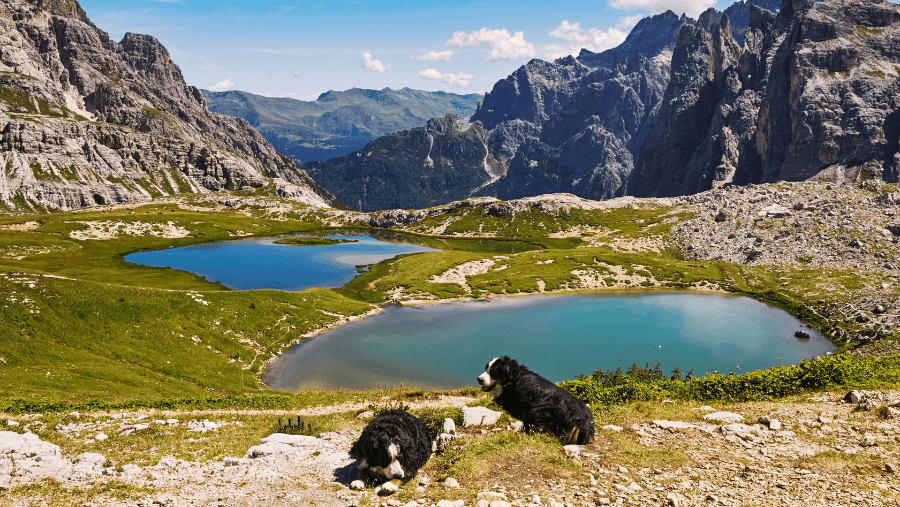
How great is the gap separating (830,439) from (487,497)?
11330mm

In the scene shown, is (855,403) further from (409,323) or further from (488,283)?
(488,283)

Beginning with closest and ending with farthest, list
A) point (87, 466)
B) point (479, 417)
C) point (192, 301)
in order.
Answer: point (87, 466)
point (479, 417)
point (192, 301)

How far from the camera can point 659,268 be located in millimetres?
99812

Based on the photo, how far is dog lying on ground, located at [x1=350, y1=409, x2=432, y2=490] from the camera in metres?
13.4

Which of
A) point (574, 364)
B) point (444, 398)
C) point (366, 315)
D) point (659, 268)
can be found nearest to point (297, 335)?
point (366, 315)

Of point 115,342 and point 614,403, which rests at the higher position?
point 614,403

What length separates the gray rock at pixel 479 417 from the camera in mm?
17438

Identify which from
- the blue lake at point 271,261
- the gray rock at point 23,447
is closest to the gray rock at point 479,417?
the gray rock at point 23,447

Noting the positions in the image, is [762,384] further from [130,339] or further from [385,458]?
[130,339]

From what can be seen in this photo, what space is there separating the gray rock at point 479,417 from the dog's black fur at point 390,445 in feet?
10.3

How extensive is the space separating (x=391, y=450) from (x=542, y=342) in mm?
46331

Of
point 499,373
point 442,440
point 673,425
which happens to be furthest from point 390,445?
point 673,425

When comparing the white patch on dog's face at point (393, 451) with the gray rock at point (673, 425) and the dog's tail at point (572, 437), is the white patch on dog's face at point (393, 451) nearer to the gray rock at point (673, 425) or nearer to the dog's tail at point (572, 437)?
the dog's tail at point (572, 437)

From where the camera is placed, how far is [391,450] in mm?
13344
